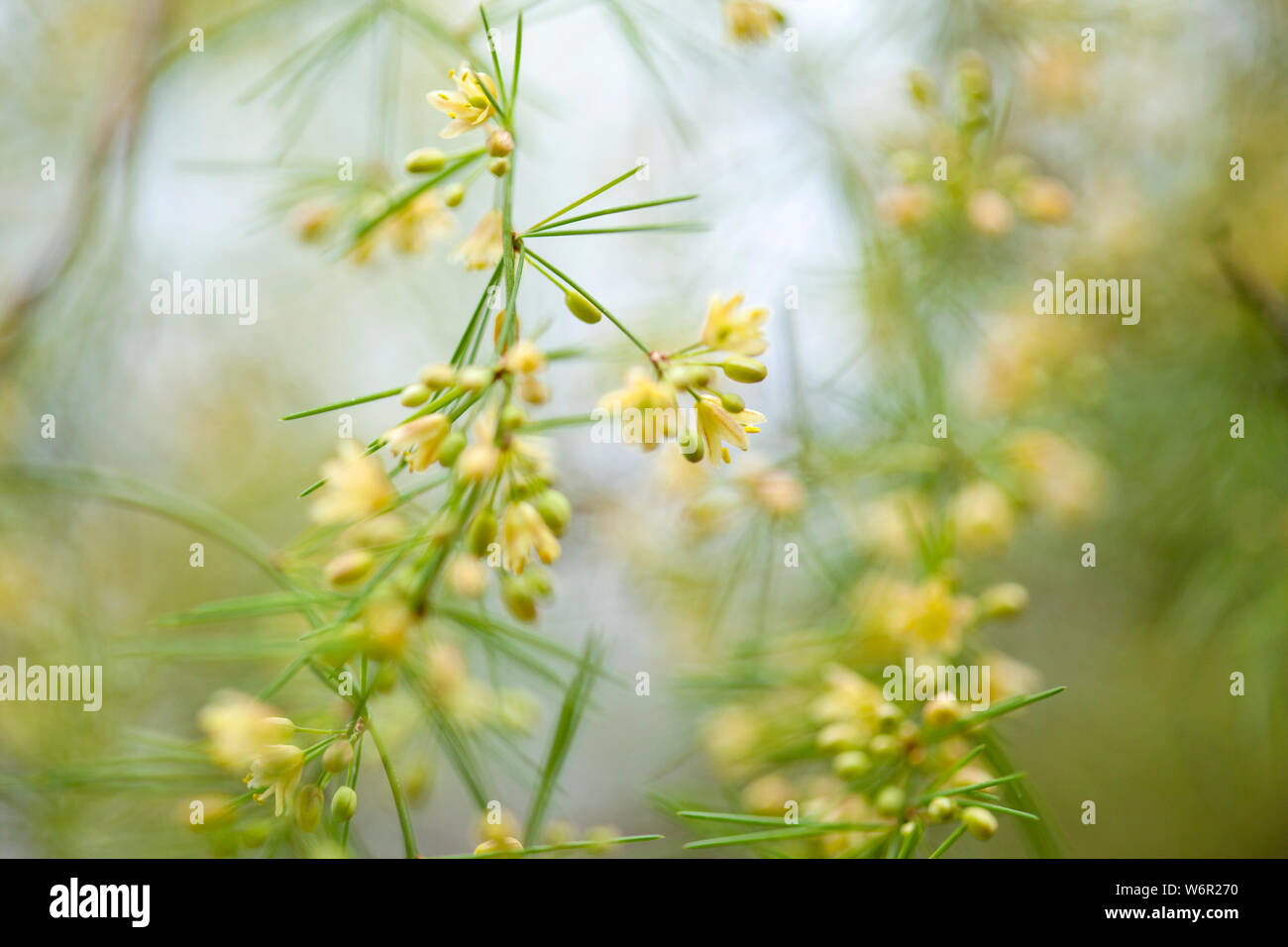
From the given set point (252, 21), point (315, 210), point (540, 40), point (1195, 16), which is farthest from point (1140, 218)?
point (252, 21)

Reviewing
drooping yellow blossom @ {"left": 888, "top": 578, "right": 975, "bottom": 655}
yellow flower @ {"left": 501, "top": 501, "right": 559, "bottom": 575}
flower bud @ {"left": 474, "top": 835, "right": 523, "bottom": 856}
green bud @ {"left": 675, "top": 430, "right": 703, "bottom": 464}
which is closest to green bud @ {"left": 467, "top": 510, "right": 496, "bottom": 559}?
yellow flower @ {"left": 501, "top": 501, "right": 559, "bottom": 575}

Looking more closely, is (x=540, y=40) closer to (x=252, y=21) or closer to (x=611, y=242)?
(x=611, y=242)

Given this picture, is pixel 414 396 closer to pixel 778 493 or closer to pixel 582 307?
pixel 582 307

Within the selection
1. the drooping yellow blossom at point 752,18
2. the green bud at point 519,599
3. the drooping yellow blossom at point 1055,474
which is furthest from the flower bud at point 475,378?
the drooping yellow blossom at point 1055,474

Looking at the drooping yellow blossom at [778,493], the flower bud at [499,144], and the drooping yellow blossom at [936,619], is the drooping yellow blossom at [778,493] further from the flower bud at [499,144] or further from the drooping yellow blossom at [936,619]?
the flower bud at [499,144]

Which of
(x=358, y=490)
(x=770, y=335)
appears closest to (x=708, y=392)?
(x=358, y=490)
